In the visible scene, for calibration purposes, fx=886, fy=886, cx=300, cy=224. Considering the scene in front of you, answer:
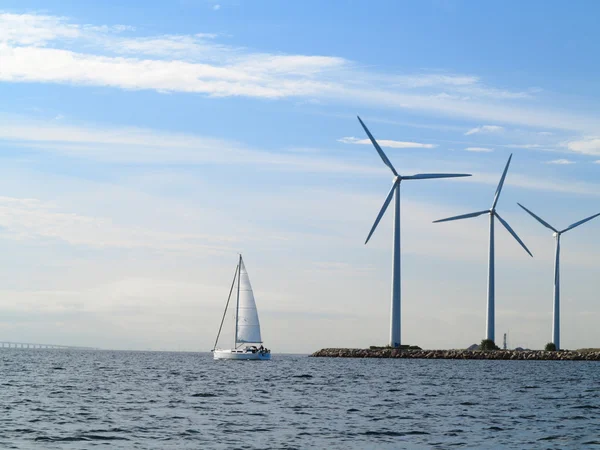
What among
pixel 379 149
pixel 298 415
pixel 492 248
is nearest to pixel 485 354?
pixel 492 248

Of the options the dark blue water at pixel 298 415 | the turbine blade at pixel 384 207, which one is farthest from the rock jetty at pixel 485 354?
the dark blue water at pixel 298 415

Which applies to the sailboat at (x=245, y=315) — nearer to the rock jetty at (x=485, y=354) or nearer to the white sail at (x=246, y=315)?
the white sail at (x=246, y=315)

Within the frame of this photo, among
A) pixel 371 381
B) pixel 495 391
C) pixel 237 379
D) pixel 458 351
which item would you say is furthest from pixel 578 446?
pixel 458 351

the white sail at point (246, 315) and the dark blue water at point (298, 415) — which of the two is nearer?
the dark blue water at point (298, 415)

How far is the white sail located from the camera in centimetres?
15300

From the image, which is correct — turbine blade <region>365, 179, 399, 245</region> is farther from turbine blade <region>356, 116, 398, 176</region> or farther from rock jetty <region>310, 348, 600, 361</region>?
rock jetty <region>310, 348, 600, 361</region>

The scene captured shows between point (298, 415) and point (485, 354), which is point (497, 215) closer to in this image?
point (485, 354)

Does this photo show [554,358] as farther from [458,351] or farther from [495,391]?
[495,391]

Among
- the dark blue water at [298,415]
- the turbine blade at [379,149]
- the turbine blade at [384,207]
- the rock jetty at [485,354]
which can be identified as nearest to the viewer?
the dark blue water at [298,415]

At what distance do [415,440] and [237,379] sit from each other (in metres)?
52.8

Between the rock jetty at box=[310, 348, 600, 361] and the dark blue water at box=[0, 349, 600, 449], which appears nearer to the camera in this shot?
the dark blue water at box=[0, 349, 600, 449]

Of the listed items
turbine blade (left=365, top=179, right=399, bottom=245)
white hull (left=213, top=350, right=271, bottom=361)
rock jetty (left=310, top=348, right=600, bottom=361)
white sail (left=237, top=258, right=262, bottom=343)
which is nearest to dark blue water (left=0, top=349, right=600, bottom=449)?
turbine blade (left=365, top=179, right=399, bottom=245)

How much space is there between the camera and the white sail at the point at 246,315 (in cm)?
15300

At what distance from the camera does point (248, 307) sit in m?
153
